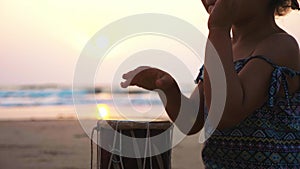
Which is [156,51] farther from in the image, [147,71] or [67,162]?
[67,162]

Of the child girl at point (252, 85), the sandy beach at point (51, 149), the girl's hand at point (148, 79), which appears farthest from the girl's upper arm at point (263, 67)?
the sandy beach at point (51, 149)

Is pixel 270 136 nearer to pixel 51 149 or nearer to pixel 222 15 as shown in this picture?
pixel 222 15

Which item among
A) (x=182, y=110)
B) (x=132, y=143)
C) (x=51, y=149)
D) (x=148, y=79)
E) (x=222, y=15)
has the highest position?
(x=222, y=15)

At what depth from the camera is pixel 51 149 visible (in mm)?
9852

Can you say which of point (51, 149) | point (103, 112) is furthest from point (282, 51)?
point (51, 149)

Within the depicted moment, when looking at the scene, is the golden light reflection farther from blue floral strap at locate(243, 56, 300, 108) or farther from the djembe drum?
blue floral strap at locate(243, 56, 300, 108)

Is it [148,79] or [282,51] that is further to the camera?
[148,79]

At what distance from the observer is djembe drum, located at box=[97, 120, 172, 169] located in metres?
2.62

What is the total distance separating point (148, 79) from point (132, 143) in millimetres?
869

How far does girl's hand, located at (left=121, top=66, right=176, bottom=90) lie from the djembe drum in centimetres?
78

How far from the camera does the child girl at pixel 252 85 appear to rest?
58.8 inches

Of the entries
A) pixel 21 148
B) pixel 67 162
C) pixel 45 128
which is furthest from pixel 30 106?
pixel 67 162

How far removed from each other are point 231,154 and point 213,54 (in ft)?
1.21

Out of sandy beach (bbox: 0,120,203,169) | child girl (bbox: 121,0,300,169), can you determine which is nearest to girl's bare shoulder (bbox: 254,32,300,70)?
Answer: child girl (bbox: 121,0,300,169)
